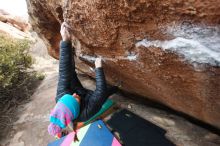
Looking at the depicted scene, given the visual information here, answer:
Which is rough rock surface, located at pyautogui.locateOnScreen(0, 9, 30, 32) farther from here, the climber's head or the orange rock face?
the climber's head

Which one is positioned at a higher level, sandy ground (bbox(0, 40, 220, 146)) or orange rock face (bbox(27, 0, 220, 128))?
orange rock face (bbox(27, 0, 220, 128))

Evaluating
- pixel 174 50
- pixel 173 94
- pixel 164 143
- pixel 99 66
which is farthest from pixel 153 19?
pixel 164 143

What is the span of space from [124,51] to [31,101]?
14.6 feet

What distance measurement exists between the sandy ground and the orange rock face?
0.54 m

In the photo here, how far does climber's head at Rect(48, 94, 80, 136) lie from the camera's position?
308 cm

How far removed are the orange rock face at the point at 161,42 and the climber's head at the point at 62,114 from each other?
84cm

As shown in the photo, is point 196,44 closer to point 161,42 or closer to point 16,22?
point 161,42

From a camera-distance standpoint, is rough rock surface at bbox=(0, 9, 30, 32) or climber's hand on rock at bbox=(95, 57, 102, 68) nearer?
climber's hand on rock at bbox=(95, 57, 102, 68)

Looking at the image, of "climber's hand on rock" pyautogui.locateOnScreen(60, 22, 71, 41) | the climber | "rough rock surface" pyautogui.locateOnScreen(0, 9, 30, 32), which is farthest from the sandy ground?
"rough rock surface" pyautogui.locateOnScreen(0, 9, 30, 32)

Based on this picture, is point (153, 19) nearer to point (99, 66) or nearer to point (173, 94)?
point (173, 94)

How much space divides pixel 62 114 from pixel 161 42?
1.53 meters

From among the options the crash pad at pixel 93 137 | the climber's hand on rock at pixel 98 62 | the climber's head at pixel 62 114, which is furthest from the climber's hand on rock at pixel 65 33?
the crash pad at pixel 93 137

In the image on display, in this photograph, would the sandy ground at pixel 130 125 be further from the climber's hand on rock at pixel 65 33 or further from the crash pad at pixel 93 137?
the climber's hand on rock at pixel 65 33

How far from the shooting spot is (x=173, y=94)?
3.14 meters
